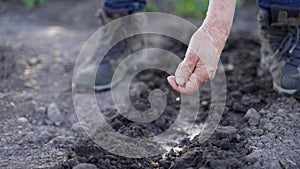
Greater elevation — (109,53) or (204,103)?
(109,53)

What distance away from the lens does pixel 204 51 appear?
185cm

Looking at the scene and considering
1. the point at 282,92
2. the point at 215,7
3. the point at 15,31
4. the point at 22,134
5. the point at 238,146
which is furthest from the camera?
the point at 15,31

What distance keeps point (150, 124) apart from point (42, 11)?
1810 millimetres

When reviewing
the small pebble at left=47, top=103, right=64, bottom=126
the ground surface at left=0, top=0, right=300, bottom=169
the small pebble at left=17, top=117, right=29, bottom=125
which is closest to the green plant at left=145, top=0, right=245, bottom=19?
the ground surface at left=0, top=0, right=300, bottom=169

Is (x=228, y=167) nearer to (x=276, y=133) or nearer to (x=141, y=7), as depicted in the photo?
(x=276, y=133)

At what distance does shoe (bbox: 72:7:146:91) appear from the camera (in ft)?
9.61

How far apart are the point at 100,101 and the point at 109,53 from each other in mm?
328

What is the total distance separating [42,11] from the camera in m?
3.98

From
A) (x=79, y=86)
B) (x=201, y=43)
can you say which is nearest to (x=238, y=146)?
Result: (x=201, y=43)

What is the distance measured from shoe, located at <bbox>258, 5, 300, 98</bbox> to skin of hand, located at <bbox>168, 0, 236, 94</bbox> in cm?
78

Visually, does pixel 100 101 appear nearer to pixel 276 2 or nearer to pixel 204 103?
pixel 204 103

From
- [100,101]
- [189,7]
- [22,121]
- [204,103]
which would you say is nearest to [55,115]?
[22,121]

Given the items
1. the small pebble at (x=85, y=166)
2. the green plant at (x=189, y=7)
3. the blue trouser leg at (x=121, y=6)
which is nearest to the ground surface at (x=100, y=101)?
the small pebble at (x=85, y=166)

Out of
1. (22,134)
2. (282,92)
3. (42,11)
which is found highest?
(42,11)
